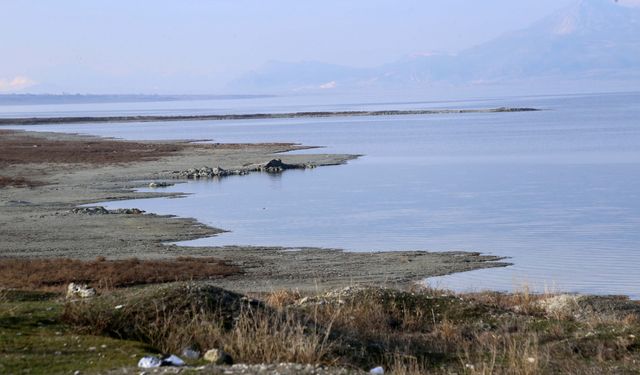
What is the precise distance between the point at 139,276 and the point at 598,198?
2532 centimetres

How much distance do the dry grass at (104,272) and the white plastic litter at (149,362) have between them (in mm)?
10537

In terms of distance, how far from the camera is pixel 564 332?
1394 cm

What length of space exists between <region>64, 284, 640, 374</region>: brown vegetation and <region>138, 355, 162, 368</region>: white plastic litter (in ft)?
3.74

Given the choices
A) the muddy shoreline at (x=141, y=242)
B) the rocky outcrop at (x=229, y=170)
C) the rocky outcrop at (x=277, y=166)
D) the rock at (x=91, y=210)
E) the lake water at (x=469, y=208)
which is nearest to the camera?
the muddy shoreline at (x=141, y=242)

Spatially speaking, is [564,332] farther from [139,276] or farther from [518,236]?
[518,236]

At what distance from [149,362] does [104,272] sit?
1311 cm

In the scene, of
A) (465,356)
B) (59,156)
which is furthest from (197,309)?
(59,156)

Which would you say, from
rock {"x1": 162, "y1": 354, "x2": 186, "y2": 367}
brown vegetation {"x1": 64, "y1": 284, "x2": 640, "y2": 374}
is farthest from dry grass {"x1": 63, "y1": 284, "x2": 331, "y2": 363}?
rock {"x1": 162, "y1": 354, "x2": 186, "y2": 367}

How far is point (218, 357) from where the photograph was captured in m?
10.5

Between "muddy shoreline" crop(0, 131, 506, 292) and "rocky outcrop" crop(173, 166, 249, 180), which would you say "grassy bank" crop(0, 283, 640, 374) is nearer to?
"muddy shoreline" crop(0, 131, 506, 292)

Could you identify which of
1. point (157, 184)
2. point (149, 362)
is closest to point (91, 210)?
point (157, 184)

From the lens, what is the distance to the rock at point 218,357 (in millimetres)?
10396

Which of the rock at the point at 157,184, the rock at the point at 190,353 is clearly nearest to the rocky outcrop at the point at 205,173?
the rock at the point at 157,184

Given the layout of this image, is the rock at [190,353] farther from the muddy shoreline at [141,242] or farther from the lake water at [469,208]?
the lake water at [469,208]
